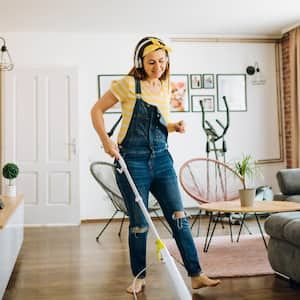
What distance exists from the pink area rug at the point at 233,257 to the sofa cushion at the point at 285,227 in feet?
1.08

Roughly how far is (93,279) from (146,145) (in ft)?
3.21

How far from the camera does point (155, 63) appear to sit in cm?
219

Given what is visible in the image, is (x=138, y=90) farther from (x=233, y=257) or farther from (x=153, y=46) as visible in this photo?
(x=233, y=257)

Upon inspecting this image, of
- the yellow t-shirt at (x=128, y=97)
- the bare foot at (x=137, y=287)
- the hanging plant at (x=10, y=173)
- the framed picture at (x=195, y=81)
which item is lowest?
→ the bare foot at (x=137, y=287)

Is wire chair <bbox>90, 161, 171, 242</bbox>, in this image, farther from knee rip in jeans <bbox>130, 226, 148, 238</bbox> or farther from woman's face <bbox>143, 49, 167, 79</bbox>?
woman's face <bbox>143, 49, 167, 79</bbox>

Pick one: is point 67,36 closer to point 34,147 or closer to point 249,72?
point 34,147

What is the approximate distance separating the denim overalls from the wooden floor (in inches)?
11.5


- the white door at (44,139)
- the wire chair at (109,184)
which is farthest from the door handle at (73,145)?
the wire chair at (109,184)

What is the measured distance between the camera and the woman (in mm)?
2189

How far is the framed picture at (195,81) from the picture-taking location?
18.2 ft

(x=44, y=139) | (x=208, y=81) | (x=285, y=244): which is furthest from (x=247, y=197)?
(x=44, y=139)

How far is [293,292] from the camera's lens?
7.47ft

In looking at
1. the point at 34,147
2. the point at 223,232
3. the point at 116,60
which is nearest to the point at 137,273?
the point at 223,232

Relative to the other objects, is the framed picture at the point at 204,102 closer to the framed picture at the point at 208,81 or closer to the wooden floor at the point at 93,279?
the framed picture at the point at 208,81
